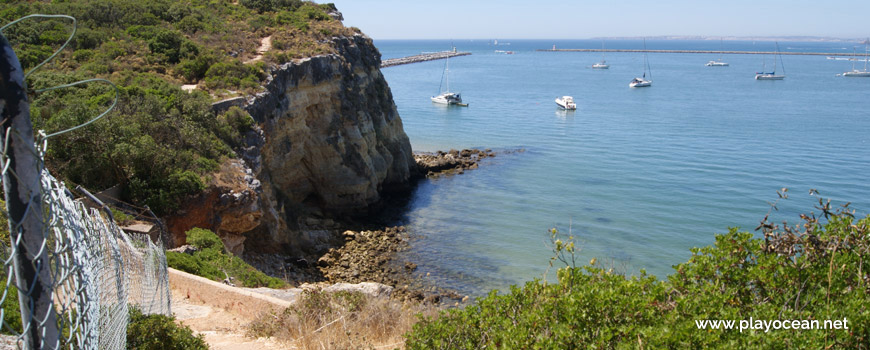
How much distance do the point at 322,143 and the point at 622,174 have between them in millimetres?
20758

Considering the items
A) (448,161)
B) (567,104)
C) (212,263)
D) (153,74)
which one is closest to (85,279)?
(212,263)

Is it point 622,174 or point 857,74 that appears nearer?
point 622,174

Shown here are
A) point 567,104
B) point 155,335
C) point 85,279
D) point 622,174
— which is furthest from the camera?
point 567,104

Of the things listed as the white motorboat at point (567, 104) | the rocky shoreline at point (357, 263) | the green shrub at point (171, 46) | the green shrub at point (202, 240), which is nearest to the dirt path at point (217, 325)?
the green shrub at point (202, 240)

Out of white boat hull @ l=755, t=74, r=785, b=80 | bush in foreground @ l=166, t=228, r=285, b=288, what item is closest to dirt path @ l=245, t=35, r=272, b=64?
bush in foreground @ l=166, t=228, r=285, b=288

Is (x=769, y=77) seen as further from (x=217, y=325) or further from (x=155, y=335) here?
(x=155, y=335)

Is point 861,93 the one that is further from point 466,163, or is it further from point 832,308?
point 832,308

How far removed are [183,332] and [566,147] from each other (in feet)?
152

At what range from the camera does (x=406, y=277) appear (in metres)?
26.4

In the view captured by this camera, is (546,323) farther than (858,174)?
No

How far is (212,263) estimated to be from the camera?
17.1 m

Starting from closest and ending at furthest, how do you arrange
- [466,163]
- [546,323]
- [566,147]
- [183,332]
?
[546,323]
[183,332]
[466,163]
[566,147]

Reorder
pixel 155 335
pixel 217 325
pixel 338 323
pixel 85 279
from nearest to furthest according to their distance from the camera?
pixel 85 279, pixel 155 335, pixel 338 323, pixel 217 325

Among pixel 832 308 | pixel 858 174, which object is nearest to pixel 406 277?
pixel 832 308
